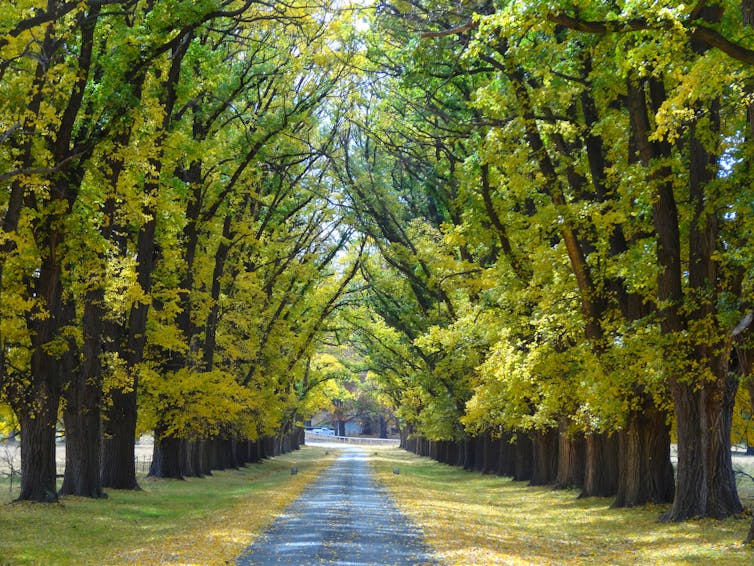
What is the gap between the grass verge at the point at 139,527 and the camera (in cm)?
1291

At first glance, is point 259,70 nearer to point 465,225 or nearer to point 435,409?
point 465,225

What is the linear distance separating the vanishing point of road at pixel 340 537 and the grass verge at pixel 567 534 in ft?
1.52

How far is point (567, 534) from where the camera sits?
58.4ft

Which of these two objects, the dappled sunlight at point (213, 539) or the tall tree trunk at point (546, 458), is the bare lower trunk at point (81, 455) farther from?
the tall tree trunk at point (546, 458)

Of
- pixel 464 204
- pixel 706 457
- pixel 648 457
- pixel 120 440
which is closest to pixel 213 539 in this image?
pixel 706 457

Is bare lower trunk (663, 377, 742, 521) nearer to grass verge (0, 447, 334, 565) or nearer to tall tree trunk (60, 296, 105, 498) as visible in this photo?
grass verge (0, 447, 334, 565)

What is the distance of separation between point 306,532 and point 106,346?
12.0 metres

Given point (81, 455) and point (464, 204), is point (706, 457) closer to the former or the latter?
point (81, 455)

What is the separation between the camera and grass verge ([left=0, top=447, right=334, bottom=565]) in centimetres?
1291

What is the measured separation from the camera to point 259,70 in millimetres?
28000

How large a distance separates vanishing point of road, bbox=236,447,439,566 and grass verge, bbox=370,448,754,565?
0.46 meters

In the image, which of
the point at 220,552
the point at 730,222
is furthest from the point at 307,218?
the point at 220,552

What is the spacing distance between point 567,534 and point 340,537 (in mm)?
5589

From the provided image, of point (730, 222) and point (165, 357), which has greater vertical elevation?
point (730, 222)
